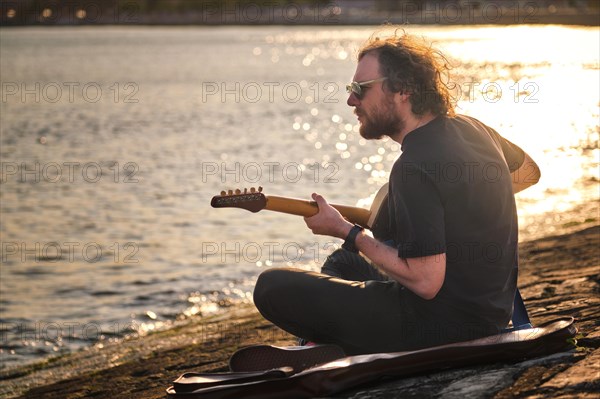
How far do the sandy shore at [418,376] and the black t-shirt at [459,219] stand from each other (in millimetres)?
303

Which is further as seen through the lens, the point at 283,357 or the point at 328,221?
the point at 283,357

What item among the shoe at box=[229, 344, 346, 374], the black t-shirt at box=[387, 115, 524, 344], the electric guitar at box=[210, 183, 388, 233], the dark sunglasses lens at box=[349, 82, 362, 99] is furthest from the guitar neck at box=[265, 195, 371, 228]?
the shoe at box=[229, 344, 346, 374]

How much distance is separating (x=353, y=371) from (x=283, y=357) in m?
0.48

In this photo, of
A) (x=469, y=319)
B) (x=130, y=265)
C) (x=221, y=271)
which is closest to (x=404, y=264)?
(x=469, y=319)

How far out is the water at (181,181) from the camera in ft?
41.8

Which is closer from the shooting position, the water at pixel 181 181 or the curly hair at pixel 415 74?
the curly hair at pixel 415 74

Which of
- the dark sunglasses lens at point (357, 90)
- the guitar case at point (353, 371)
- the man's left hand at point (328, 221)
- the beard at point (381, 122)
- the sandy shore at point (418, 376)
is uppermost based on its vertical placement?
the dark sunglasses lens at point (357, 90)

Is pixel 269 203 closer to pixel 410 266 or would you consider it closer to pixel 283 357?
pixel 283 357

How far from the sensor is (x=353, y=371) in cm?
472

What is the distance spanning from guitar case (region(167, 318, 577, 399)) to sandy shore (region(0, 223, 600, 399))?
8 centimetres

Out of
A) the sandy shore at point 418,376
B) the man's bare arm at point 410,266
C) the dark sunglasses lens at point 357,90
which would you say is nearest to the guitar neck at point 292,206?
the man's bare arm at point 410,266

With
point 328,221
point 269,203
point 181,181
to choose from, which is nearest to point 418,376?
point 328,221

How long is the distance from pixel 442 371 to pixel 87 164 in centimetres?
2318

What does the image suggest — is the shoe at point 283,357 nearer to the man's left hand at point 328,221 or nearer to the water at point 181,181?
the man's left hand at point 328,221
